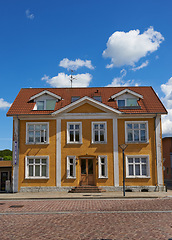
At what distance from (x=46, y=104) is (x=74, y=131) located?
3.86m

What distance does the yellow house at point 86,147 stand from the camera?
2325cm

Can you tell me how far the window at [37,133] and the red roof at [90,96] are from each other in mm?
1132

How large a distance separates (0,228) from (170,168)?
140 feet

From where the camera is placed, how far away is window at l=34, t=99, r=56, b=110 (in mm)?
25195

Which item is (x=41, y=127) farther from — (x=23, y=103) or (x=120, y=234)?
(x=120, y=234)

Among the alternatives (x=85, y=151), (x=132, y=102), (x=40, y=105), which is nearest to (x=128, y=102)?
(x=132, y=102)

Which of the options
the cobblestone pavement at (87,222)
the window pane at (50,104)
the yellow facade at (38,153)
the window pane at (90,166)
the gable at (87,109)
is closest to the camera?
the cobblestone pavement at (87,222)

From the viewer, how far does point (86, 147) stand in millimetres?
23625

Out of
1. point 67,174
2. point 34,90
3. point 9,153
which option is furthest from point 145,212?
point 9,153

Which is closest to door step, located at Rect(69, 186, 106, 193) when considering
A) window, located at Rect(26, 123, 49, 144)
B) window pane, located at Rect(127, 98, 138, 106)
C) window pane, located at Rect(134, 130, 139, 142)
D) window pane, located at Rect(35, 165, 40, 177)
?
window pane, located at Rect(35, 165, 40, 177)

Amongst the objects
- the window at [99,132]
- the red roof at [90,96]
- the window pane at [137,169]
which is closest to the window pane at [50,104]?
the red roof at [90,96]

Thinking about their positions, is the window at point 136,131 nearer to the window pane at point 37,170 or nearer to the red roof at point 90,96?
the red roof at point 90,96

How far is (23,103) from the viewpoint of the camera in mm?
25484

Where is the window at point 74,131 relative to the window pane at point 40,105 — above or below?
below
